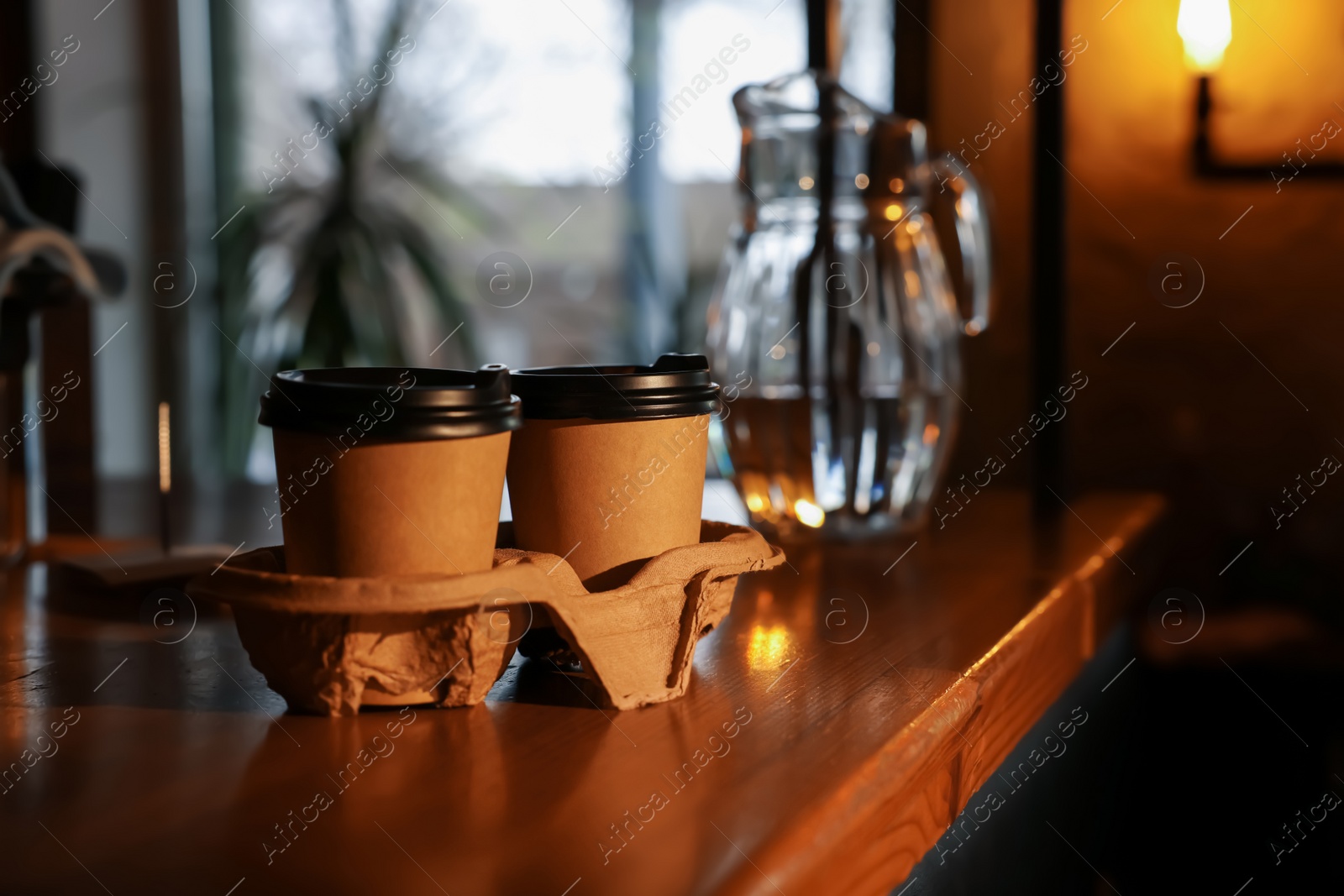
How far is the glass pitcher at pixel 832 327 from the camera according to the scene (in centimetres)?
105

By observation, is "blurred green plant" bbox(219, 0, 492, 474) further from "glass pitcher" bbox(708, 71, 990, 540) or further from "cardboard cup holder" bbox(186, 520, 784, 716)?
"cardboard cup holder" bbox(186, 520, 784, 716)

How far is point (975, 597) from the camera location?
82cm

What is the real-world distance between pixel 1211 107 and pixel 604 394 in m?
1.21

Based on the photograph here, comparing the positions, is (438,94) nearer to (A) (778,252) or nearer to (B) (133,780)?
(A) (778,252)

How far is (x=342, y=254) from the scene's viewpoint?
9.36 ft

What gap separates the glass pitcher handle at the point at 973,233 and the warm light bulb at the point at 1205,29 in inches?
21.3

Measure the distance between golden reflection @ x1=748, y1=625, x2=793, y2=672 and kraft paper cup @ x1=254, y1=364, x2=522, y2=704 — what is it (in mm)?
183

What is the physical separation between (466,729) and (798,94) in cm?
73

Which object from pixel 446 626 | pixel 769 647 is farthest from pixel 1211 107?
pixel 446 626

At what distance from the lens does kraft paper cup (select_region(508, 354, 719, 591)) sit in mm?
587

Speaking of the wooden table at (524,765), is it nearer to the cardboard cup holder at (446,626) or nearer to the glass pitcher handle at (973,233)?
the cardboard cup holder at (446,626)

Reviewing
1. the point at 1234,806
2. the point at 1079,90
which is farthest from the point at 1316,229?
the point at 1234,806

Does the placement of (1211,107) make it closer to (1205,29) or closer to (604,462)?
(1205,29)

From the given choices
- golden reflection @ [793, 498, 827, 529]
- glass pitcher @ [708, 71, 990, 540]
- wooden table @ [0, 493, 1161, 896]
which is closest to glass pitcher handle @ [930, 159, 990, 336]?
glass pitcher @ [708, 71, 990, 540]
